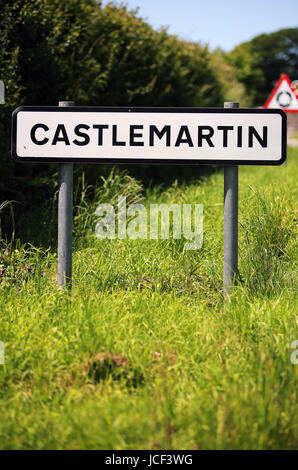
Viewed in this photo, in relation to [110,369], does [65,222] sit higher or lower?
higher

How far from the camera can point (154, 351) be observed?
2.80 meters

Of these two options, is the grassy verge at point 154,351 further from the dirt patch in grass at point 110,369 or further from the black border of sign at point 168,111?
the black border of sign at point 168,111

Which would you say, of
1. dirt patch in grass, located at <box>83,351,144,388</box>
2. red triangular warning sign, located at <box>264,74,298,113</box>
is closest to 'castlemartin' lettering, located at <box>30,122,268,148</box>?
dirt patch in grass, located at <box>83,351,144,388</box>

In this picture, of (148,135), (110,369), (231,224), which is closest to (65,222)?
(148,135)

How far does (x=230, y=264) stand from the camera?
3463 millimetres

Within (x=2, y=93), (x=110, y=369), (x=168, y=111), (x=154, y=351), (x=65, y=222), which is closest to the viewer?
(x=110, y=369)

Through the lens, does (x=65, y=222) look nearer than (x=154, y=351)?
No

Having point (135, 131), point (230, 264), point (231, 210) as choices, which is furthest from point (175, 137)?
point (230, 264)

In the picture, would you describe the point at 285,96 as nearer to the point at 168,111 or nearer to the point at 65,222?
the point at 168,111

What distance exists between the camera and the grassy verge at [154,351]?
2127 mm

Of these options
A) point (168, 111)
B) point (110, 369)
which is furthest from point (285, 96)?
point (110, 369)

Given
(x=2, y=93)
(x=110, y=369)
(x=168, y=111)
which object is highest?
(x=2, y=93)

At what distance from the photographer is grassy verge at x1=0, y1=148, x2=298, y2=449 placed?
6.98ft

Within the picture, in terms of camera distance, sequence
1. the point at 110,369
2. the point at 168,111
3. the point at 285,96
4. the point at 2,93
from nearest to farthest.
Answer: the point at 110,369 < the point at 168,111 < the point at 2,93 < the point at 285,96
